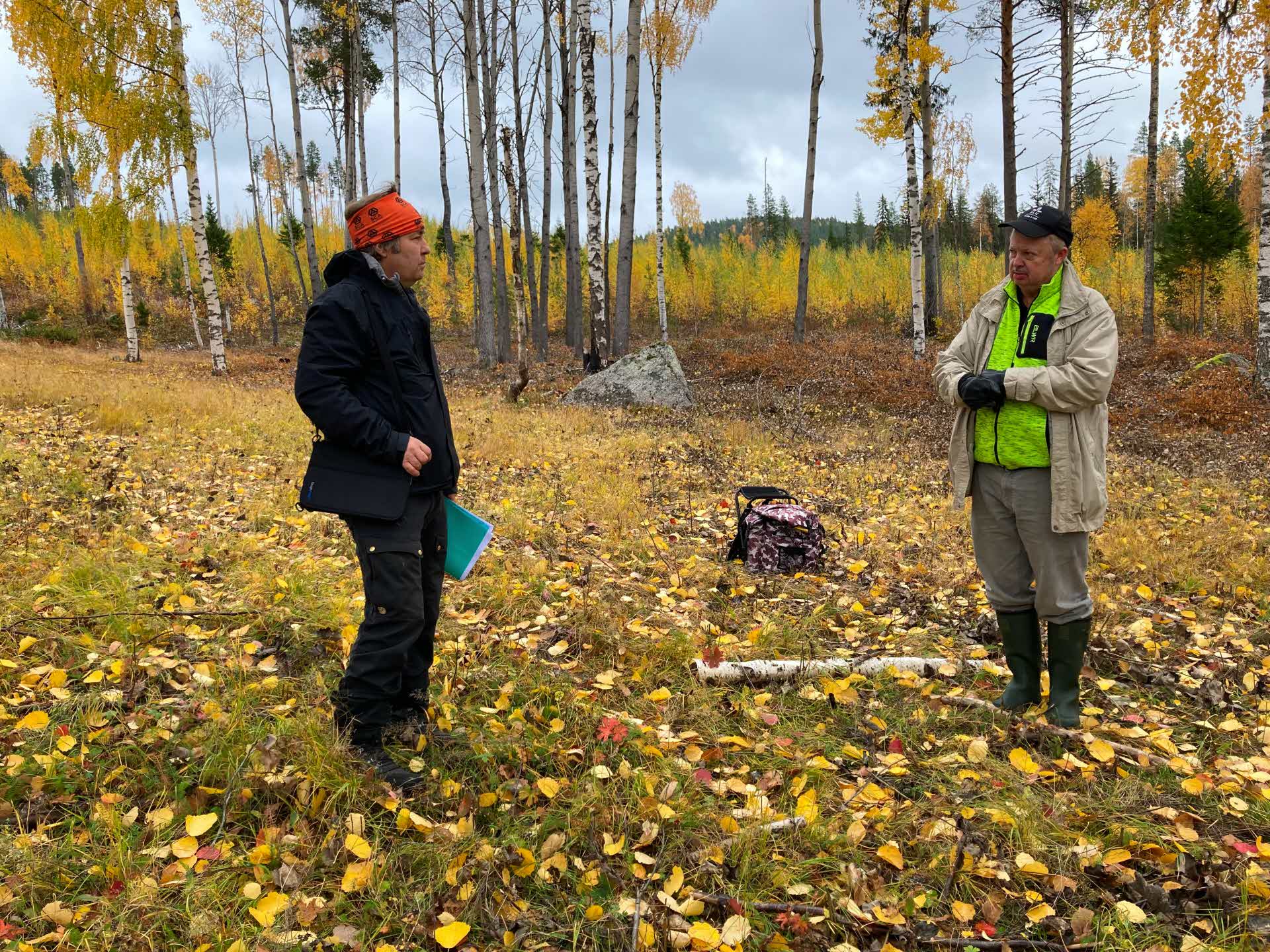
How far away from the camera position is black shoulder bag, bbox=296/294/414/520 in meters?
2.49

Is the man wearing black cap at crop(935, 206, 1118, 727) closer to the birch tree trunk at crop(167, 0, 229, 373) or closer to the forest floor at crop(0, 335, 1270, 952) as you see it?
the forest floor at crop(0, 335, 1270, 952)

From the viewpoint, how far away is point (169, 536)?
17.0ft

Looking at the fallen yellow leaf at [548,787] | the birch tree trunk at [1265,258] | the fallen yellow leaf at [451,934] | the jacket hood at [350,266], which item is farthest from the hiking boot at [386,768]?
the birch tree trunk at [1265,258]

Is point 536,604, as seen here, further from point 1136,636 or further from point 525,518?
point 1136,636

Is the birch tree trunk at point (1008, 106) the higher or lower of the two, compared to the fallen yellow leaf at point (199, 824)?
higher

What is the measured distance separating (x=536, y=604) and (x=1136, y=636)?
376cm

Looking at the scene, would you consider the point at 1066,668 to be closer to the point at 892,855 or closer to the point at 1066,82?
the point at 892,855

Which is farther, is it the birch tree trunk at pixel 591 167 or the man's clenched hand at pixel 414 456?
the birch tree trunk at pixel 591 167

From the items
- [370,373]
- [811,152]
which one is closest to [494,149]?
[811,152]

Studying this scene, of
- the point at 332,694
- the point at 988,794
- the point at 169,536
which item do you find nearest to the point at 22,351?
the point at 169,536

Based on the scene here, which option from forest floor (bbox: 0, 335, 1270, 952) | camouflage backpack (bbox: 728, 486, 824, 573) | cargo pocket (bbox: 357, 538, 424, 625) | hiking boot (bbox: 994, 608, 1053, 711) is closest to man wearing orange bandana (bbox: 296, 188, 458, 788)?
cargo pocket (bbox: 357, 538, 424, 625)

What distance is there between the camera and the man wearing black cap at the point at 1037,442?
309cm

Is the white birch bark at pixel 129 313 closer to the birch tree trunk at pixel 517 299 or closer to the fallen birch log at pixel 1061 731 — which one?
the birch tree trunk at pixel 517 299

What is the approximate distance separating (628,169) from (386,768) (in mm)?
14591
